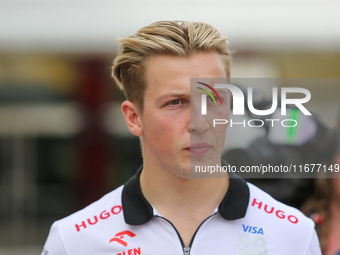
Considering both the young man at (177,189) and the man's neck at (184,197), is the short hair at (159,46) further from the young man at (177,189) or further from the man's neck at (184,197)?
the man's neck at (184,197)

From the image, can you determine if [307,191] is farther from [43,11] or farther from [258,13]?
[43,11]

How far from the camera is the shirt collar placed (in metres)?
1.33

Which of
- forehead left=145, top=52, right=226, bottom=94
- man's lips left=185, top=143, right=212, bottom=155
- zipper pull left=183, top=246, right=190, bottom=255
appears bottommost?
zipper pull left=183, top=246, right=190, bottom=255

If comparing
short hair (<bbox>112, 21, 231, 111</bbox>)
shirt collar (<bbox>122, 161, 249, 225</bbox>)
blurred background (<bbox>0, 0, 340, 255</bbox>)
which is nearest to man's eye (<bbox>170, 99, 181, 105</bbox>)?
short hair (<bbox>112, 21, 231, 111</bbox>)

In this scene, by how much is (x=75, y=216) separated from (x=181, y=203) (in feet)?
1.33

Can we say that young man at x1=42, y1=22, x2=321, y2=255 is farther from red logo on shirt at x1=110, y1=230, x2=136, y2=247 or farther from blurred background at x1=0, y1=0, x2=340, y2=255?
blurred background at x1=0, y1=0, x2=340, y2=255

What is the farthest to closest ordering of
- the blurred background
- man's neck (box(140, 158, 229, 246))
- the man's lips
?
the blurred background < man's neck (box(140, 158, 229, 246)) < the man's lips

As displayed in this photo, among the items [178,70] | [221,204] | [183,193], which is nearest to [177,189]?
[183,193]

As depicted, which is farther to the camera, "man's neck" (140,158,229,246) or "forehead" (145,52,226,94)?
"man's neck" (140,158,229,246)

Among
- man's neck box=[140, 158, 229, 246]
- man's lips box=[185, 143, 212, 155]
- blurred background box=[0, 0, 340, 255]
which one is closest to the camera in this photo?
man's lips box=[185, 143, 212, 155]

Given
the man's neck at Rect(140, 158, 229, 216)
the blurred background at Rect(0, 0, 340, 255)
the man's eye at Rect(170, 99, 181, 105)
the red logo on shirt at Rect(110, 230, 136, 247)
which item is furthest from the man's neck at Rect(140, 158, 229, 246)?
the blurred background at Rect(0, 0, 340, 255)

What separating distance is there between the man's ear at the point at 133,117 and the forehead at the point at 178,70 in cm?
11

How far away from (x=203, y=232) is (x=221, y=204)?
115 mm

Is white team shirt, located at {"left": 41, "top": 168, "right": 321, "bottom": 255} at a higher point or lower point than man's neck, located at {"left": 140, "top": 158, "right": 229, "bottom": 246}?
lower
